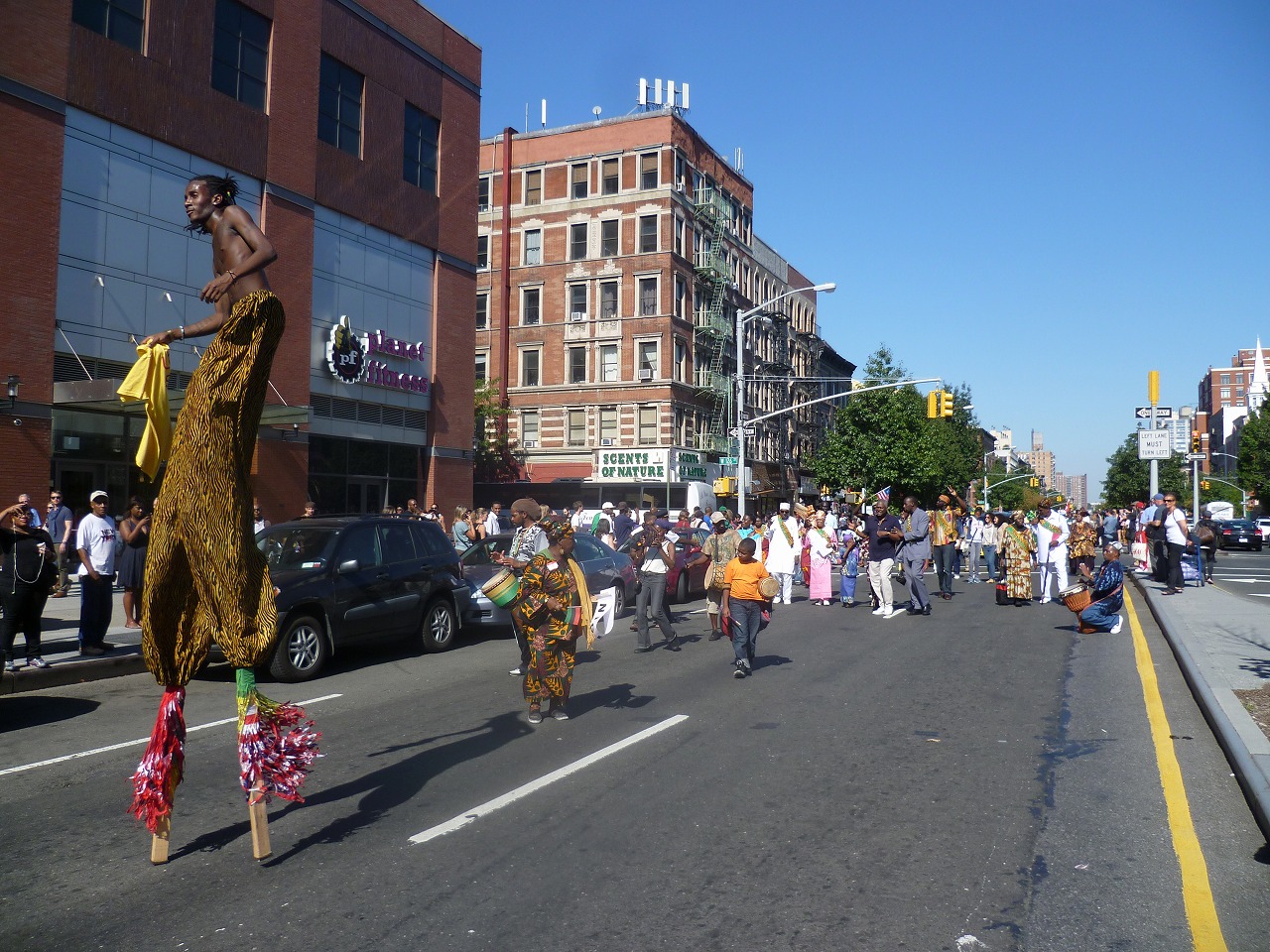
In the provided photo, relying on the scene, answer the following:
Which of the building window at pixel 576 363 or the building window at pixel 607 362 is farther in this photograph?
the building window at pixel 576 363

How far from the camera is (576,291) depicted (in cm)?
4988

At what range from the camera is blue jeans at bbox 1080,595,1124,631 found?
14234mm

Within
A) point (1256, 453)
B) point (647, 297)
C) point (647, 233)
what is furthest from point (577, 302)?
point (1256, 453)

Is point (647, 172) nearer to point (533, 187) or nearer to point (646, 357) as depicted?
point (533, 187)

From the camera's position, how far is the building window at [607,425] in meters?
48.6

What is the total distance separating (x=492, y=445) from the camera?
154 feet

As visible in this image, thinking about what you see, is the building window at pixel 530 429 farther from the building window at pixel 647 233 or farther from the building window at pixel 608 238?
the building window at pixel 647 233

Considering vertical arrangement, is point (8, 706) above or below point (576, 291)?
below

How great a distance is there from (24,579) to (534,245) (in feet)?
140

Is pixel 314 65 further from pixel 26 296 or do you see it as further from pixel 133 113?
pixel 26 296

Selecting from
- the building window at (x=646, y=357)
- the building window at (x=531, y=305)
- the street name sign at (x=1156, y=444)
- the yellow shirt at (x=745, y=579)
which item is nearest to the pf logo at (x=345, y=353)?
the yellow shirt at (x=745, y=579)

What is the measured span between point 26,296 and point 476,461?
29403mm

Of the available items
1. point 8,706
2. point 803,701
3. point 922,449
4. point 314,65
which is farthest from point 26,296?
point 922,449

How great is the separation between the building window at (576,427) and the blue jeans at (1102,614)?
35876mm
